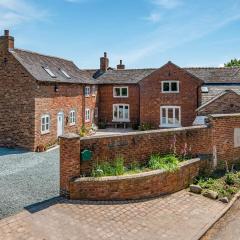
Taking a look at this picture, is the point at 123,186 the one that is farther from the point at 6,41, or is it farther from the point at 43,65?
the point at 43,65

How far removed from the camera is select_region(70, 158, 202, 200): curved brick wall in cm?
1251

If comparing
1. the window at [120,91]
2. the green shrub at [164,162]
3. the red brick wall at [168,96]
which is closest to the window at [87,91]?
the window at [120,91]

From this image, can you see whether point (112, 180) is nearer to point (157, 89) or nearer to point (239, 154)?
point (239, 154)

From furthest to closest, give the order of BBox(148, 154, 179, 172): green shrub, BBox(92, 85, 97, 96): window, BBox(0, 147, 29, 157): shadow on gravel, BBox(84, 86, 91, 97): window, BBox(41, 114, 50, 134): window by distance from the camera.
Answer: BBox(92, 85, 97, 96): window, BBox(84, 86, 91, 97): window, BBox(41, 114, 50, 134): window, BBox(0, 147, 29, 157): shadow on gravel, BBox(148, 154, 179, 172): green shrub

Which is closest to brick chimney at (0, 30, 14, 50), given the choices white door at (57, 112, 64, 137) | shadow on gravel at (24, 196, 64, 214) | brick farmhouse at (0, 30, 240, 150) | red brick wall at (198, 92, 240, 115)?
brick farmhouse at (0, 30, 240, 150)

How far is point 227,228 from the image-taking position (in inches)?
429

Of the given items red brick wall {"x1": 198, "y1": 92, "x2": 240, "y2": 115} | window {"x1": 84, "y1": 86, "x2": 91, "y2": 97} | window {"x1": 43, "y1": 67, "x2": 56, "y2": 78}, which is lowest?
red brick wall {"x1": 198, "y1": 92, "x2": 240, "y2": 115}

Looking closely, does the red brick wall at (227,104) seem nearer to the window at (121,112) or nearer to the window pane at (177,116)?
the window pane at (177,116)

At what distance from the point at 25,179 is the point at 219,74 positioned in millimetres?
25487

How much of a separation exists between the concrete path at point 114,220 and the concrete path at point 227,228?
1.04 feet

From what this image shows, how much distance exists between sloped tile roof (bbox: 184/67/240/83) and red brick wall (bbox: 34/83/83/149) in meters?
13.7

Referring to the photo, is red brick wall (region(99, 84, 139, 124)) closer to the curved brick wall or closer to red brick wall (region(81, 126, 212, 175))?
red brick wall (region(81, 126, 212, 175))

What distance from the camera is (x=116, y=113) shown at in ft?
121

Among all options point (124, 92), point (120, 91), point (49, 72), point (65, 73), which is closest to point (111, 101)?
point (120, 91)
